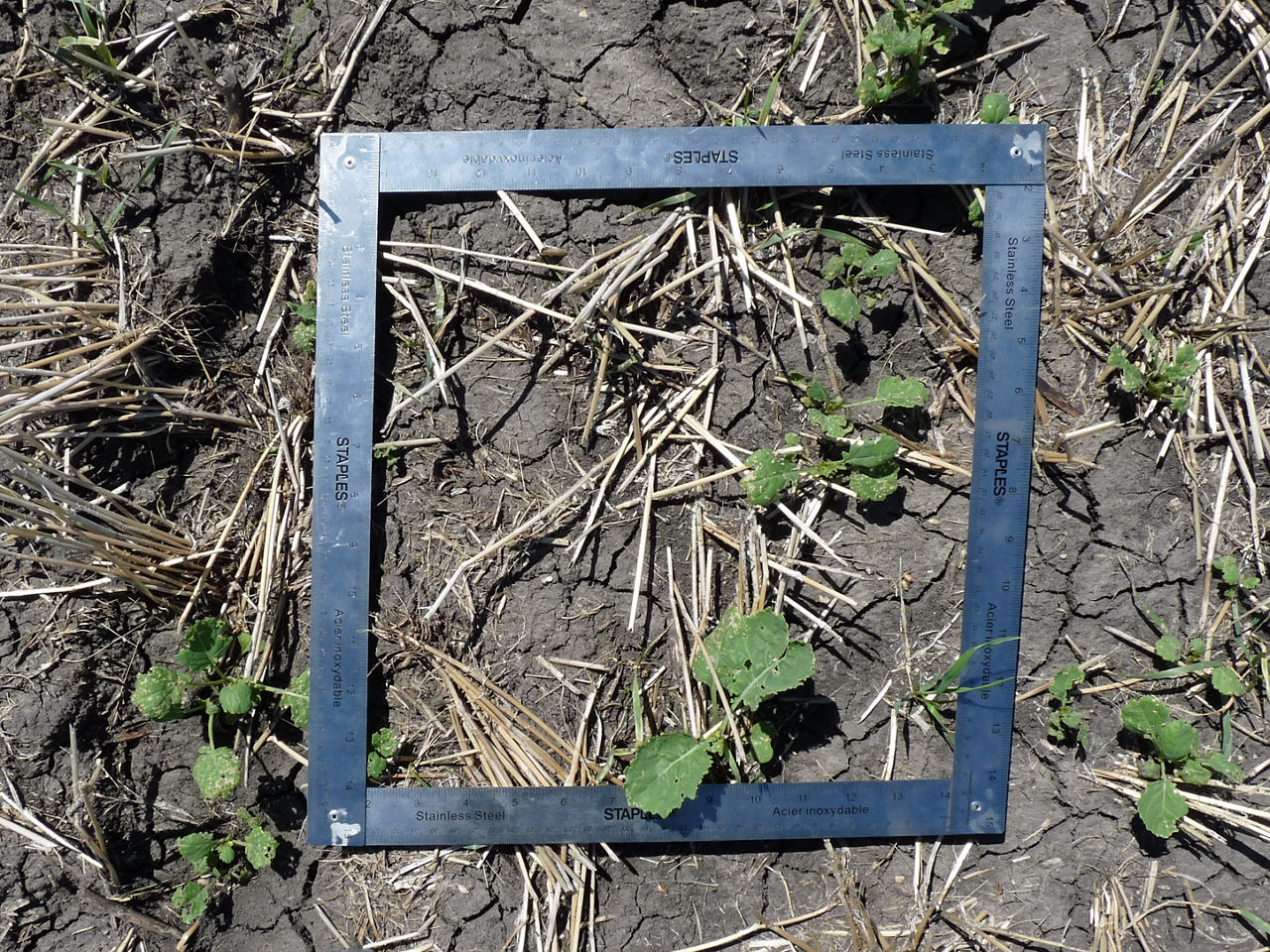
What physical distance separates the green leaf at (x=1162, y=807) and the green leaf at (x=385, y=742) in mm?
2544

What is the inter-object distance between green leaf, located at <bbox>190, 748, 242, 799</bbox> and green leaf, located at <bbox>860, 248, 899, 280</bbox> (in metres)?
2.70

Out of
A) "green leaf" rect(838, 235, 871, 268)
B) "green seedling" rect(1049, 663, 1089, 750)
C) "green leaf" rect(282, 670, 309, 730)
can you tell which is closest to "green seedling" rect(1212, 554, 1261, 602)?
"green seedling" rect(1049, 663, 1089, 750)

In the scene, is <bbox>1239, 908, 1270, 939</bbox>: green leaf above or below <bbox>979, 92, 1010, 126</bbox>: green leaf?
below

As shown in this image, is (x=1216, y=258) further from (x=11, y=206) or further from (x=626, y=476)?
(x=11, y=206)

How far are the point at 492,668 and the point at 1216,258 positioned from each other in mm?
2910

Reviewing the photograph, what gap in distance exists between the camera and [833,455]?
246cm

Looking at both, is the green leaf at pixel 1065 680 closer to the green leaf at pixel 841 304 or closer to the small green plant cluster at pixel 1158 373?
the small green plant cluster at pixel 1158 373

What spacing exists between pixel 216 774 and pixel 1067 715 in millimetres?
2911

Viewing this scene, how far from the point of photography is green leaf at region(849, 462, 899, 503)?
93.0 inches

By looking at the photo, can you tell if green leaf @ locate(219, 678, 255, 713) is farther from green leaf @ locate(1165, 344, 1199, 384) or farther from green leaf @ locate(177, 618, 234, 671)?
green leaf @ locate(1165, 344, 1199, 384)

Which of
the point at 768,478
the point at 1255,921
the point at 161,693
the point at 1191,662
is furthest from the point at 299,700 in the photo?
the point at 1255,921

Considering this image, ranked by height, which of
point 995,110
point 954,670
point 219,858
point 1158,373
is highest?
point 995,110

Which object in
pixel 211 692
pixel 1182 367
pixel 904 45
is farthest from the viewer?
pixel 211 692

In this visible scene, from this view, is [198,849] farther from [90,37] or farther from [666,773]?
[90,37]
